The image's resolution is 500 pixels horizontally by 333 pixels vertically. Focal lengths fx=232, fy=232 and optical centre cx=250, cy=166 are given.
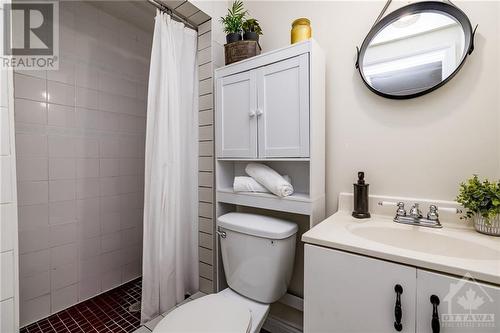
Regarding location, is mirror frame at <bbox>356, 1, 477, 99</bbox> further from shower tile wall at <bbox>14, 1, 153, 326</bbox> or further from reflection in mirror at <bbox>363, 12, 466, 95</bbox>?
shower tile wall at <bbox>14, 1, 153, 326</bbox>

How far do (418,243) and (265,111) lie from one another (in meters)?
0.88

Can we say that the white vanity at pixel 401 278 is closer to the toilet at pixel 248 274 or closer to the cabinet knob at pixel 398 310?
the cabinet knob at pixel 398 310

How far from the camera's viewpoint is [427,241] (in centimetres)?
91

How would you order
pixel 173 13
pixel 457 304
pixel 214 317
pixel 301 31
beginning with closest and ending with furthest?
pixel 457 304 < pixel 214 317 < pixel 301 31 < pixel 173 13

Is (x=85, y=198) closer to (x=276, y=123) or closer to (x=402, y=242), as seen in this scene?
(x=276, y=123)

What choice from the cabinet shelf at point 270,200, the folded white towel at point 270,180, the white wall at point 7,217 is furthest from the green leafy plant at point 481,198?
the white wall at point 7,217

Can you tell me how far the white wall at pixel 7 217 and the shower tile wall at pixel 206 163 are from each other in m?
0.90

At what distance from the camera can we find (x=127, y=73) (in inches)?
80.4

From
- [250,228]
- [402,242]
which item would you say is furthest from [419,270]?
[250,228]

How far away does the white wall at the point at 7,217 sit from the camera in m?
0.77

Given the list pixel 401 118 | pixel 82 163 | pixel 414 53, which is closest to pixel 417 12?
pixel 414 53

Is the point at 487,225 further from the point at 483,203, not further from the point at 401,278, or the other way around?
the point at 401,278

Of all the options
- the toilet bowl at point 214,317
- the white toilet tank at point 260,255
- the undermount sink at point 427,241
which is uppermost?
the undermount sink at point 427,241

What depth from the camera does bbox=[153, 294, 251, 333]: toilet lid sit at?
89 centimetres
